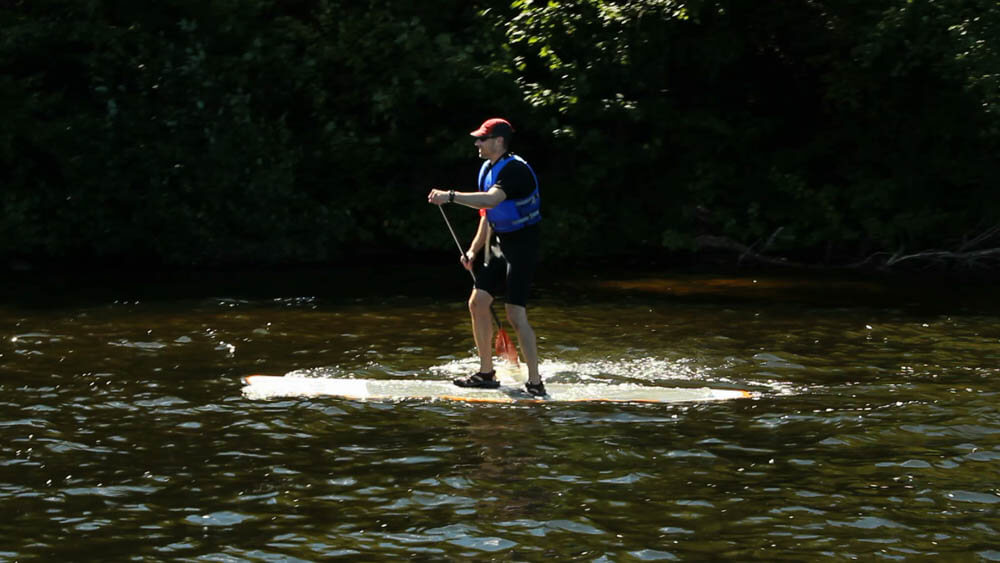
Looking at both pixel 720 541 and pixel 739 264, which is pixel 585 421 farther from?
pixel 739 264

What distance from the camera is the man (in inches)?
395

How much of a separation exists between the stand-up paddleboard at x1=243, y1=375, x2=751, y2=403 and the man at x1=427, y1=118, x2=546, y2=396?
19cm

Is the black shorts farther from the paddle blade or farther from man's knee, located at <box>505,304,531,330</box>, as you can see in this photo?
the paddle blade

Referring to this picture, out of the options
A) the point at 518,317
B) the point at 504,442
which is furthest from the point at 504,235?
the point at 504,442

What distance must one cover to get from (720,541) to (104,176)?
14940 millimetres

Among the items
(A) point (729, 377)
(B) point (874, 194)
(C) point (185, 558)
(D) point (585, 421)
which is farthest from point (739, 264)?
(C) point (185, 558)

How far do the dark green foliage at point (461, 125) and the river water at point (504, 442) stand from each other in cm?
486

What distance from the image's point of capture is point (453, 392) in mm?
10297

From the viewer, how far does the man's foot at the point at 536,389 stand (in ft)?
33.6

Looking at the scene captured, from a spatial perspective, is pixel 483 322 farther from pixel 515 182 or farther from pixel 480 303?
pixel 515 182

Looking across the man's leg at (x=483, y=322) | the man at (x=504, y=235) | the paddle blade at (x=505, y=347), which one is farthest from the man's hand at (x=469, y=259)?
the paddle blade at (x=505, y=347)

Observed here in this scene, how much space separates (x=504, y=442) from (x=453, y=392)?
160 centimetres

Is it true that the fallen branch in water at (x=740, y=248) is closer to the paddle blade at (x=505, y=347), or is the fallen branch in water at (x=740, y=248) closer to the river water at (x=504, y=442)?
the river water at (x=504, y=442)

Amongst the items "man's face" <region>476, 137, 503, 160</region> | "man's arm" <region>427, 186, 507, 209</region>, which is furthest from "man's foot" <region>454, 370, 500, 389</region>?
"man's face" <region>476, 137, 503, 160</region>
